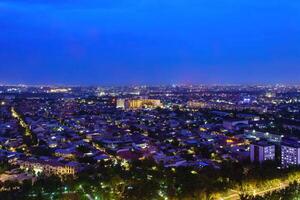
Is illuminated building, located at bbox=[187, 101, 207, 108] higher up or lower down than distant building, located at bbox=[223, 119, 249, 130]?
higher up

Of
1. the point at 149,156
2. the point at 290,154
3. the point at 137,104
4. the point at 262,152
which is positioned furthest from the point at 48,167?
the point at 137,104

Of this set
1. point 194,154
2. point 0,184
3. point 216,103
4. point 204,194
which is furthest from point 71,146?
point 216,103

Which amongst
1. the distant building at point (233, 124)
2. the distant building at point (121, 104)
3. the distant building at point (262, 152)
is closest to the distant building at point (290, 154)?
the distant building at point (262, 152)

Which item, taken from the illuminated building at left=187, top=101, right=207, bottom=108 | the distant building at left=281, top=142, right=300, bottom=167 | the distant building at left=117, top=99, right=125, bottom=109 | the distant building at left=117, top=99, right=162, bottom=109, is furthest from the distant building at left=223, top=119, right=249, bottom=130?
the distant building at left=117, top=99, right=125, bottom=109

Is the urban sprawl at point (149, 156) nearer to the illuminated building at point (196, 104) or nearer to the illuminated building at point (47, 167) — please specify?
the illuminated building at point (47, 167)

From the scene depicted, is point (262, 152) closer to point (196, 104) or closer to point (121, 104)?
point (196, 104)

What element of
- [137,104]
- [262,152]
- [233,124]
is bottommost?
[233,124]

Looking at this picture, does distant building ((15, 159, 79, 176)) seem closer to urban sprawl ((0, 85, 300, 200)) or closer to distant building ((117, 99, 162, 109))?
urban sprawl ((0, 85, 300, 200))
